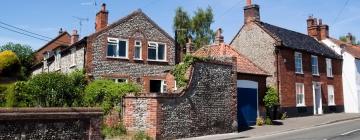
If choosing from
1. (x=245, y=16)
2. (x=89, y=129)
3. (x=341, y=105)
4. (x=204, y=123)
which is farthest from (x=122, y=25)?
(x=341, y=105)

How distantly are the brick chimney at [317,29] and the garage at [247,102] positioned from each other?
800 inches

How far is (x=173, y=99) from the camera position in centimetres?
1892

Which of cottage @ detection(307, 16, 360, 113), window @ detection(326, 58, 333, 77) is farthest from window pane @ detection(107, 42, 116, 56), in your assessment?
cottage @ detection(307, 16, 360, 113)

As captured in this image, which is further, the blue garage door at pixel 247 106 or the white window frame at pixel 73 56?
the white window frame at pixel 73 56

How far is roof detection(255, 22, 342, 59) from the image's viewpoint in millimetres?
34812

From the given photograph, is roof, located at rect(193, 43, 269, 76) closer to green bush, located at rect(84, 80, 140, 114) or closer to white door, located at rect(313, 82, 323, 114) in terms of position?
green bush, located at rect(84, 80, 140, 114)

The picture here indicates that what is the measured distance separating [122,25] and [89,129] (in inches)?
727

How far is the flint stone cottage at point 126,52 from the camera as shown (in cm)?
3134

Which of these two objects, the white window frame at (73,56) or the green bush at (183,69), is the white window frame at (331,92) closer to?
the green bush at (183,69)

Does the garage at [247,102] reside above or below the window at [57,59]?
below

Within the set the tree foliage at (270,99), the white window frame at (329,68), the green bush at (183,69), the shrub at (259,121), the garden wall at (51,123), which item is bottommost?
the shrub at (259,121)

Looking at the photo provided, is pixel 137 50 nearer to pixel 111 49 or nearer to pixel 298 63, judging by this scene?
pixel 111 49

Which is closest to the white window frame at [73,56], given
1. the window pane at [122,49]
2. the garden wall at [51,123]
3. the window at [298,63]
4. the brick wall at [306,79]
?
the window pane at [122,49]

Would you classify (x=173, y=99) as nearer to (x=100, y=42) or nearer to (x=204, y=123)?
(x=204, y=123)
